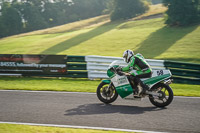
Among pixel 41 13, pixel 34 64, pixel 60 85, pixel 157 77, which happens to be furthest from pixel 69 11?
pixel 157 77

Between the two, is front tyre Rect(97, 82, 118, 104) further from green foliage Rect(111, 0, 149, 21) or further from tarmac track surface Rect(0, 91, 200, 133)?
green foliage Rect(111, 0, 149, 21)

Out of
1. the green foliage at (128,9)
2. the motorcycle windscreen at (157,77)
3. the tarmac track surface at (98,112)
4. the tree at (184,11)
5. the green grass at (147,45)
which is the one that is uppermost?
the green foliage at (128,9)

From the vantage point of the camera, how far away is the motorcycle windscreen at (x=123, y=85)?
8.16 m

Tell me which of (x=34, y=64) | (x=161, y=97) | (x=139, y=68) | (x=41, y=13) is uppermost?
(x=41, y=13)

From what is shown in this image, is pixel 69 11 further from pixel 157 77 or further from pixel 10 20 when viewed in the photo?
pixel 157 77

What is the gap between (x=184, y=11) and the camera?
1593 inches

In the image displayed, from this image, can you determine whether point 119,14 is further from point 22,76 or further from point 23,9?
point 22,76

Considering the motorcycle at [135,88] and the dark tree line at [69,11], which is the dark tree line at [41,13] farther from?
the motorcycle at [135,88]

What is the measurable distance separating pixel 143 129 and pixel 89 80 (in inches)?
296

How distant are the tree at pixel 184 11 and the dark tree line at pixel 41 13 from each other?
51.1 m

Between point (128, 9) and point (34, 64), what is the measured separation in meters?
50.8

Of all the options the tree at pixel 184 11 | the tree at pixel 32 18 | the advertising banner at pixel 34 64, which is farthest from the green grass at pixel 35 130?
the tree at pixel 32 18

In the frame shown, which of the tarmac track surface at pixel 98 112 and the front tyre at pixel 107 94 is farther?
the front tyre at pixel 107 94

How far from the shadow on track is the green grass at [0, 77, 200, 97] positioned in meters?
2.62
